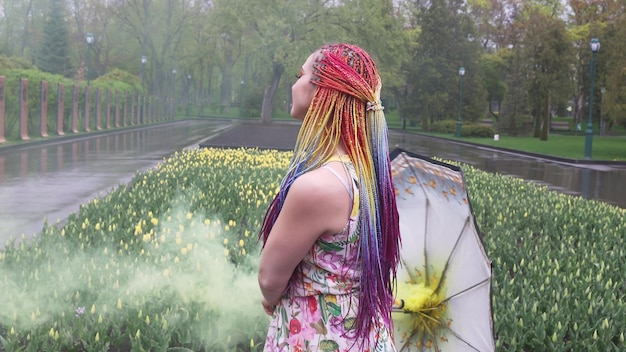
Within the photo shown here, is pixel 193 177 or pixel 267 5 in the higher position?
pixel 267 5

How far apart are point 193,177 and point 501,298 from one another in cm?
641

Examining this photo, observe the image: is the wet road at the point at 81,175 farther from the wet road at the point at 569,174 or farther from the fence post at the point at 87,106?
the fence post at the point at 87,106

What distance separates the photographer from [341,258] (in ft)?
6.33

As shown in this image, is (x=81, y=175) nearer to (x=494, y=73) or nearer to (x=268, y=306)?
(x=268, y=306)

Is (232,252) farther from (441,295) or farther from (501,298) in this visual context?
(441,295)

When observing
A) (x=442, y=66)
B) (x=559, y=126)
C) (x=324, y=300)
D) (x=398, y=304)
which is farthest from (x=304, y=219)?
(x=559, y=126)

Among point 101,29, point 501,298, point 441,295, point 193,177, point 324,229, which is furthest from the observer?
point 101,29

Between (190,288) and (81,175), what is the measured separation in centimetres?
1224

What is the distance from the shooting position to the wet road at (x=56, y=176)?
9695 millimetres

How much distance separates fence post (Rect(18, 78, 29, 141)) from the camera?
26516 mm

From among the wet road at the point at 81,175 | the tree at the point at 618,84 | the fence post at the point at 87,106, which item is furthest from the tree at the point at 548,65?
the fence post at the point at 87,106

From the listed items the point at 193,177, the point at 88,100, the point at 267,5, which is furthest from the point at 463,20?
the point at 193,177

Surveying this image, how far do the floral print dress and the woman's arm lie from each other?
8 centimetres

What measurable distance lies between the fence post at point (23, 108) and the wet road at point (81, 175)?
1020 millimetres
